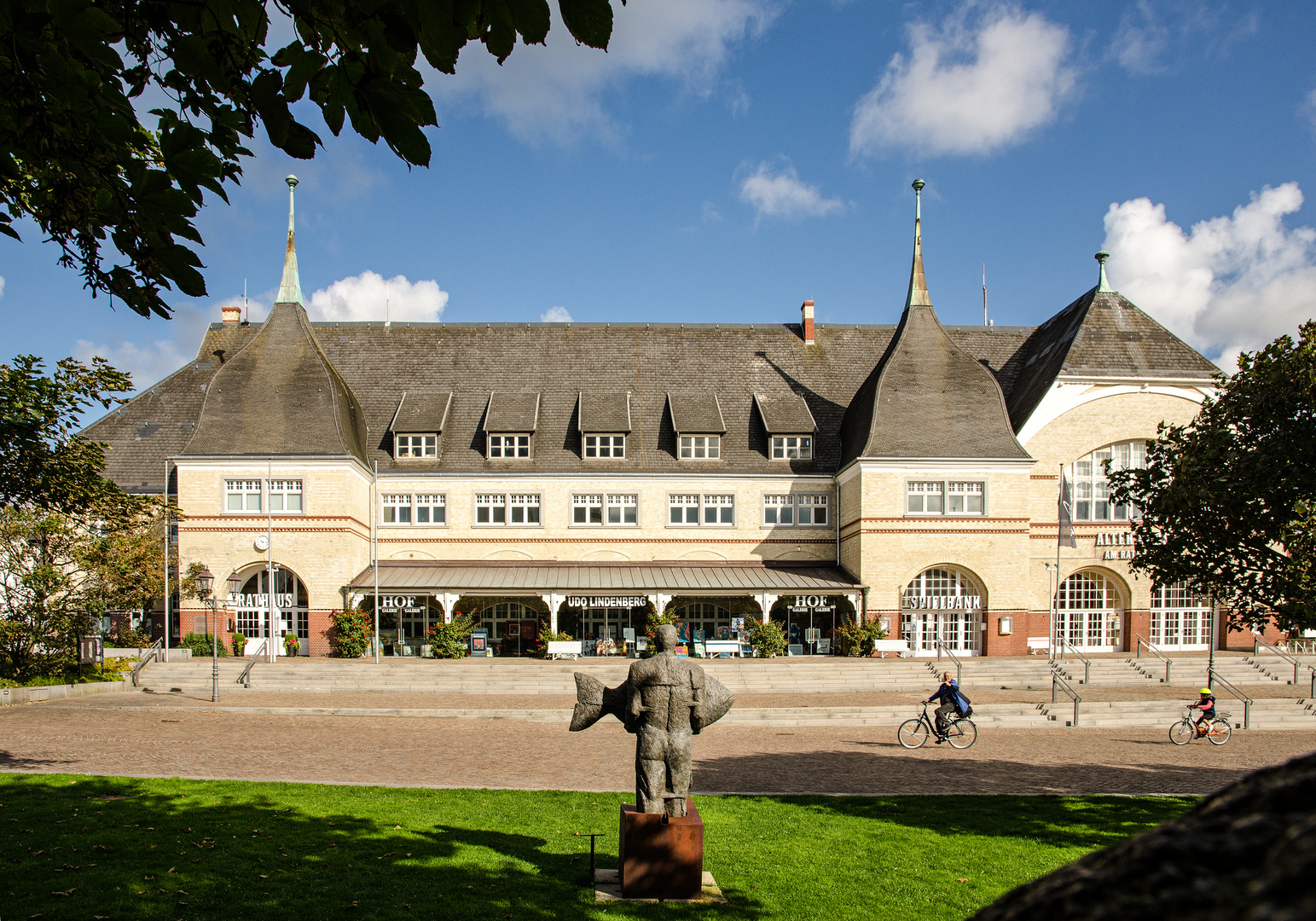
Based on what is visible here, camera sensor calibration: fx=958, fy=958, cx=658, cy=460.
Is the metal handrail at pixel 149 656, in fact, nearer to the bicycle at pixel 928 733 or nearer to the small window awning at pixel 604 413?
the small window awning at pixel 604 413

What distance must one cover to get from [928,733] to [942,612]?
1786cm

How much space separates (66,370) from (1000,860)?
14815 mm

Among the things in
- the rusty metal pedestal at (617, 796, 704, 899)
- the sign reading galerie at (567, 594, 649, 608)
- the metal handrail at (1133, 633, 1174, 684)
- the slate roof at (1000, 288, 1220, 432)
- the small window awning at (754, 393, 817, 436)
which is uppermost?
the slate roof at (1000, 288, 1220, 432)

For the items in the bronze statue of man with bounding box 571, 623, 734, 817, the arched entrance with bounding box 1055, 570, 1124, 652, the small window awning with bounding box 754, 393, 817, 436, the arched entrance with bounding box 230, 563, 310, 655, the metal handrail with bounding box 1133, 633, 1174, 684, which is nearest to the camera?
the bronze statue of man with bounding box 571, 623, 734, 817

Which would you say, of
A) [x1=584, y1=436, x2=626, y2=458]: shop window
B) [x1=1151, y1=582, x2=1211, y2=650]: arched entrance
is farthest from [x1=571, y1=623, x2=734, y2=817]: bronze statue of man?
[x1=1151, y1=582, x2=1211, y2=650]: arched entrance

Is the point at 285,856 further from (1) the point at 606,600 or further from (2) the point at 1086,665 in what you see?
(2) the point at 1086,665

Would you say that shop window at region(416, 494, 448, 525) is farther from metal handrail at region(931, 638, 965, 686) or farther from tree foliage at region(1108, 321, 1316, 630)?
tree foliage at region(1108, 321, 1316, 630)

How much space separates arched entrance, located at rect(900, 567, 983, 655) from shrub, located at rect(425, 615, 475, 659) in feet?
53.1

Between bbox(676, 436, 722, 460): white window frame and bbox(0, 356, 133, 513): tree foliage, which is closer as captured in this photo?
bbox(0, 356, 133, 513): tree foliage

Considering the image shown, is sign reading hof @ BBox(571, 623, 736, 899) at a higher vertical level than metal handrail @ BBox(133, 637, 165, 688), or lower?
higher

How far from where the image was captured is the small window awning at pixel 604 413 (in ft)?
129

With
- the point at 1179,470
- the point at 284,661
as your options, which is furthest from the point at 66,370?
the point at 284,661

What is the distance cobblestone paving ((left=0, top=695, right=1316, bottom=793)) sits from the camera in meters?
14.4

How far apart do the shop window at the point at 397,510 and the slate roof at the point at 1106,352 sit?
25336mm
